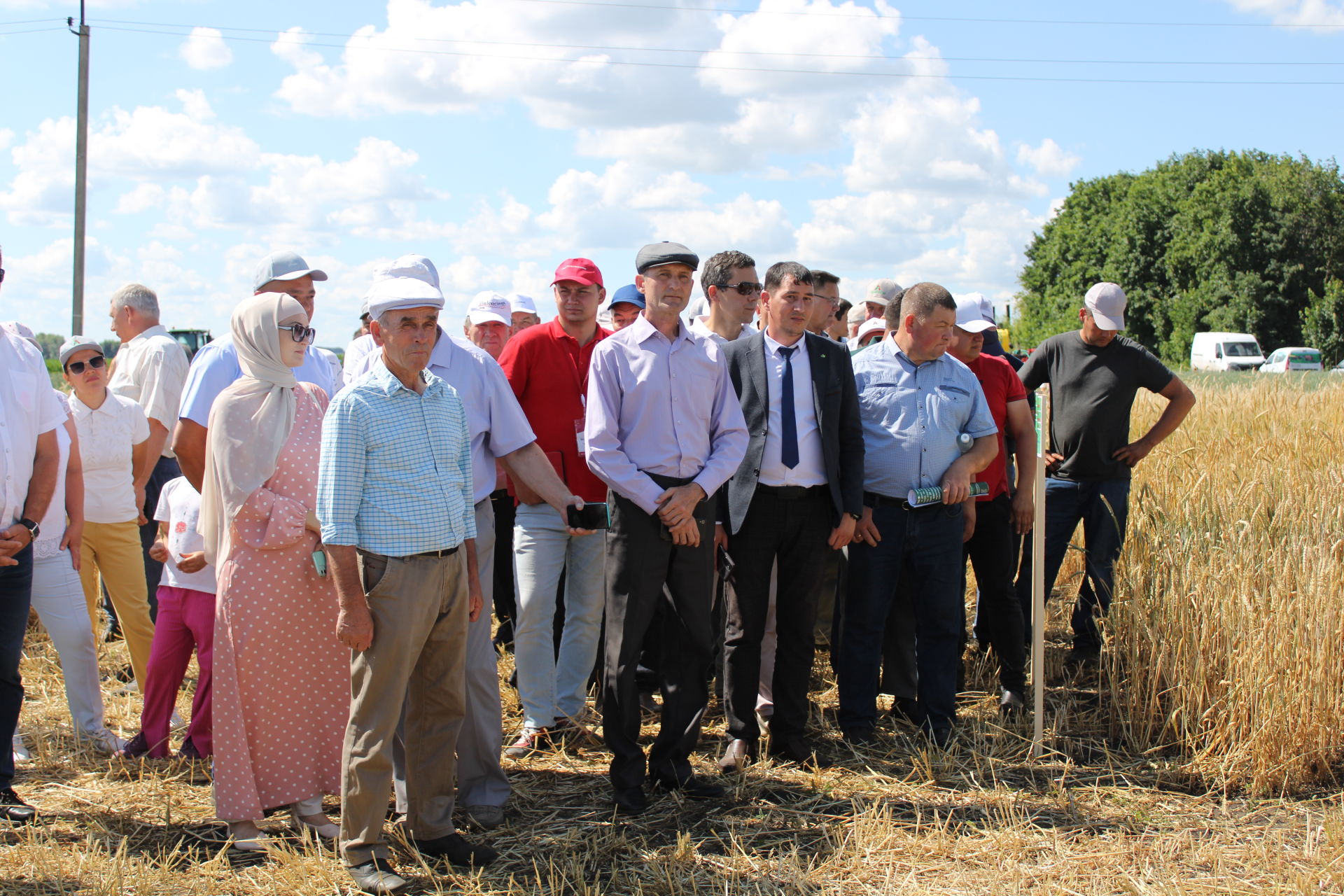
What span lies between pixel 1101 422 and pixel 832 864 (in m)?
3.24

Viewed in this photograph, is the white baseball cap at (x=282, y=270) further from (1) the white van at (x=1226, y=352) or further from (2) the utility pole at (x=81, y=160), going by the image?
(1) the white van at (x=1226, y=352)

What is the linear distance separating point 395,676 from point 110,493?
3.13 meters

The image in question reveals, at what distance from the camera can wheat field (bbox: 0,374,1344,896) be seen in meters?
3.63

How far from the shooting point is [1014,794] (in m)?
4.41

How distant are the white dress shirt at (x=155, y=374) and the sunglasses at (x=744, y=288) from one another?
10.6ft

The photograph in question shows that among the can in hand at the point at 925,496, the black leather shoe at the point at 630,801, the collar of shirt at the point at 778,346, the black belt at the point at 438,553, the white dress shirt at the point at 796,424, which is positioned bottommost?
the black leather shoe at the point at 630,801

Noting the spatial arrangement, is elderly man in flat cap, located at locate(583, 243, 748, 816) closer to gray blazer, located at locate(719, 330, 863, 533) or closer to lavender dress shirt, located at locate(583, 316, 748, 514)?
lavender dress shirt, located at locate(583, 316, 748, 514)

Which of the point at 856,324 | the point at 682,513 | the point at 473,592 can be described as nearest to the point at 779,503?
the point at 682,513

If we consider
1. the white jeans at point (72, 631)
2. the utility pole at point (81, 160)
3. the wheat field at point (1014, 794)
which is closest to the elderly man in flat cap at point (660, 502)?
the wheat field at point (1014, 794)

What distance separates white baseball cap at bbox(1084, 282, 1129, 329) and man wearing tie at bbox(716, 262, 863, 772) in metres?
1.88

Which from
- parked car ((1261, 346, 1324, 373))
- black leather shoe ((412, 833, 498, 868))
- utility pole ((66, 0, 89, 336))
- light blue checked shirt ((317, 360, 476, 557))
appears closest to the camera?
light blue checked shirt ((317, 360, 476, 557))

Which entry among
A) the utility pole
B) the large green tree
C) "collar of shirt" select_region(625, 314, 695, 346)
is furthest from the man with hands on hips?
the large green tree

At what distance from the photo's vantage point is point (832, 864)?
148 inches

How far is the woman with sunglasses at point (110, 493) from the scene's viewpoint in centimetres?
571
